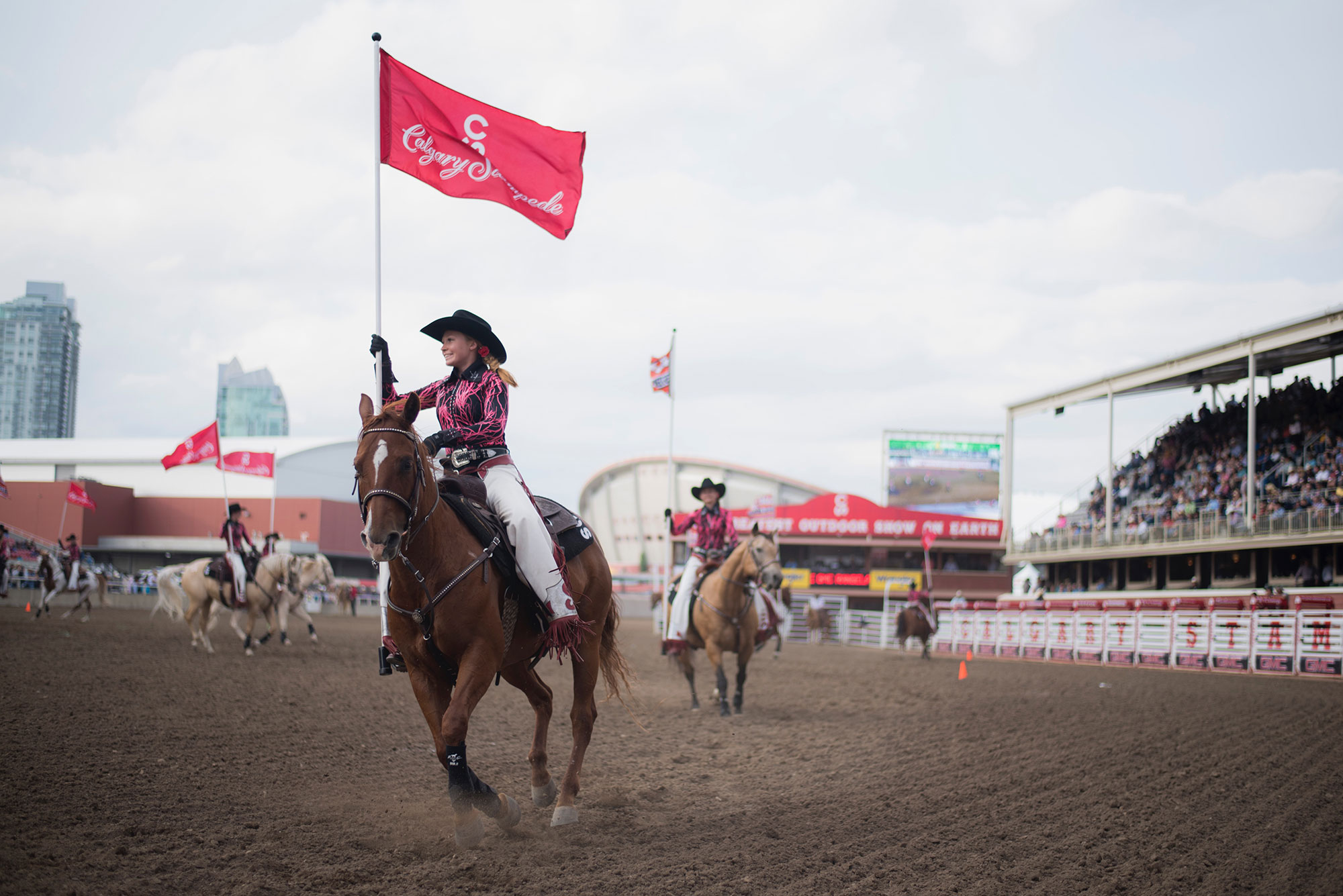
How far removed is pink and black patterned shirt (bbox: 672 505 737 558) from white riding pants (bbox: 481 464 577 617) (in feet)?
21.6

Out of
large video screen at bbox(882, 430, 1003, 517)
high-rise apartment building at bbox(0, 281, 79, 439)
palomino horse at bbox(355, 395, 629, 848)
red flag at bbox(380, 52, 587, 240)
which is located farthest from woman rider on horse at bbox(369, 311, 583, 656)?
high-rise apartment building at bbox(0, 281, 79, 439)

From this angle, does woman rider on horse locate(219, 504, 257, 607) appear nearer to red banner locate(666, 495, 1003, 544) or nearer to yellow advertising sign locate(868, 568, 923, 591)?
red banner locate(666, 495, 1003, 544)

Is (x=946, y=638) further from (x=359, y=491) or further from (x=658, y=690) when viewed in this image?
(x=359, y=491)

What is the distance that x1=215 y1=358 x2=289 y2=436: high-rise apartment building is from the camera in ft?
575

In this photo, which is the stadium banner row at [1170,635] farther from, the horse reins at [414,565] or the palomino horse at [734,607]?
the horse reins at [414,565]

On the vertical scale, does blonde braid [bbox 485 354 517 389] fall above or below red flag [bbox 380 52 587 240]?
below

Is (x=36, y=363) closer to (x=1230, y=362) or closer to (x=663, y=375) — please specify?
(x=663, y=375)

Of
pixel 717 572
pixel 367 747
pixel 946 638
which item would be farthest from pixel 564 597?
pixel 946 638

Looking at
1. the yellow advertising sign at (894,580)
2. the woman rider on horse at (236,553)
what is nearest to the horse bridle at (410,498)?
the woman rider on horse at (236,553)

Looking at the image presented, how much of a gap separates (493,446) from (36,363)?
8704 centimetres

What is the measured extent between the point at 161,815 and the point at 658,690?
32.2ft

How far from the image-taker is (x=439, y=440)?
4984 mm

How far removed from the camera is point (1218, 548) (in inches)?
1155

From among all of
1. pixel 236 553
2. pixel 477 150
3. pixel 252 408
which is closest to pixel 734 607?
pixel 477 150
